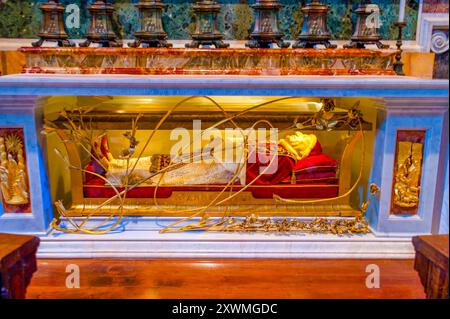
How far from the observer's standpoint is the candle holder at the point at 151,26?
2695 mm

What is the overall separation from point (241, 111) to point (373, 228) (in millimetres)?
1063

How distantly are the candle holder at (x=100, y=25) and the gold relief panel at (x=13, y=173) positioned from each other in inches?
32.9

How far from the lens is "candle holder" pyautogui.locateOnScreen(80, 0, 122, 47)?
2748mm

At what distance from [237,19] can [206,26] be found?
0.35 m

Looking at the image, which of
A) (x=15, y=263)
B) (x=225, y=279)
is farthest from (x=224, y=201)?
(x=15, y=263)

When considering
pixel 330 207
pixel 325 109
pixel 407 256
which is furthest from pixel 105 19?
pixel 407 256

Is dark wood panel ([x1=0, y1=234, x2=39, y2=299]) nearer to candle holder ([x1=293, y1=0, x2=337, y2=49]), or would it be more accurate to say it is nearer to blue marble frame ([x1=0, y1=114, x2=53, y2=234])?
blue marble frame ([x1=0, y1=114, x2=53, y2=234])

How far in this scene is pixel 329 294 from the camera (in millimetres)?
1995

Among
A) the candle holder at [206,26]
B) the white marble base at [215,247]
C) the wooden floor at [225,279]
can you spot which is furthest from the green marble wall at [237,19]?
the wooden floor at [225,279]

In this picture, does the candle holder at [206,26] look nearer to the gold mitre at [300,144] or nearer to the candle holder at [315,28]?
the candle holder at [315,28]

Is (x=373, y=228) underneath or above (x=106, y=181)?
underneath

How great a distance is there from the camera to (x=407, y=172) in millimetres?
2344
